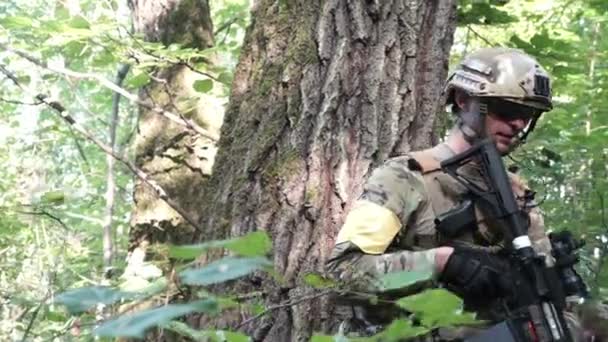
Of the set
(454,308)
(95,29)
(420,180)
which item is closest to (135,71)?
(95,29)

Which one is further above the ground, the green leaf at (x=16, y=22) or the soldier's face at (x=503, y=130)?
the green leaf at (x=16, y=22)

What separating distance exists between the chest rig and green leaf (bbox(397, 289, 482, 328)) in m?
1.40

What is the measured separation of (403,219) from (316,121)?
1.94 feet

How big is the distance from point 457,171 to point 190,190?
2562mm

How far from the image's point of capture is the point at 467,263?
2.88 metres

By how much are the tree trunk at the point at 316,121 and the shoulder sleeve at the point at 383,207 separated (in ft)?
1.15

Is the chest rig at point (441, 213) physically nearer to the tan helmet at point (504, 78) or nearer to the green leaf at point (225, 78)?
the tan helmet at point (504, 78)

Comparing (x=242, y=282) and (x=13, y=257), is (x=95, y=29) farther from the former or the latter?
(x=13, y=257)

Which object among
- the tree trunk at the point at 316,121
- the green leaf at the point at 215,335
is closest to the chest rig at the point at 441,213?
the tree trunk at the point at 316,121

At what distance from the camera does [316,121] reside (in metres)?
3.45

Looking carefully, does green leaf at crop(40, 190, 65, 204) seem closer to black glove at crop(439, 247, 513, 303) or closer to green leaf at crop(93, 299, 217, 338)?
black glove at crop(439, 247, 513, 303)

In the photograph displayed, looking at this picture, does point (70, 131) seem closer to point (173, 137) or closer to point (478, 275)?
point (173, 137)

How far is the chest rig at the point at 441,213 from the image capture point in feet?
10.1

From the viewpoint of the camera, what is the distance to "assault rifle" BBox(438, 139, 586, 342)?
2.62 meters
